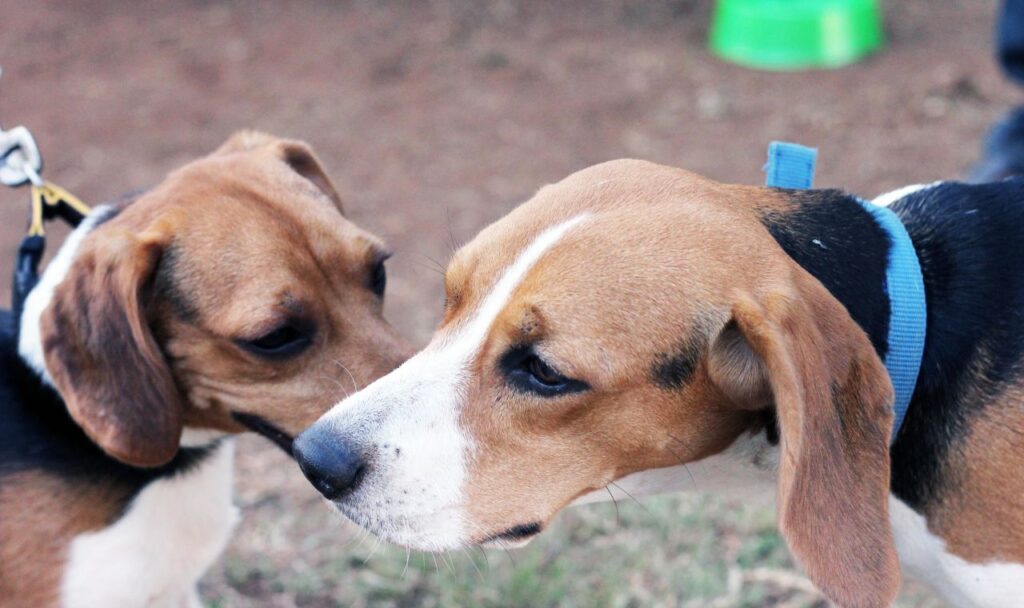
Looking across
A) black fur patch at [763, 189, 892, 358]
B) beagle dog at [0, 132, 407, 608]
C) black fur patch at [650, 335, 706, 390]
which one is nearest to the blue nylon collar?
black fur patch at [763, 189, 892, 358]

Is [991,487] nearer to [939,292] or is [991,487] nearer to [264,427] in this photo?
[939,292]

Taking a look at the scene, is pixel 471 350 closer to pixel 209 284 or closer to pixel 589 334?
pixel 589 334

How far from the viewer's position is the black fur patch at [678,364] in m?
2.96

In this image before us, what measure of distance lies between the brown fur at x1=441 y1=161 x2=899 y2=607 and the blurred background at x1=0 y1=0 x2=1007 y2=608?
6.65 ft

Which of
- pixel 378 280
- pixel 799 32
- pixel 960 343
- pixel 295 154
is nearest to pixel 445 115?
pixel 799 32

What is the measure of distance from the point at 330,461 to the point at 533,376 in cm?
56

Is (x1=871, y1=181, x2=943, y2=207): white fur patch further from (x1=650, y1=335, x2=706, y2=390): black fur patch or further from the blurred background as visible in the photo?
the blurred background

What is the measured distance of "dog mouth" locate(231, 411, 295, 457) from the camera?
389 centimetres

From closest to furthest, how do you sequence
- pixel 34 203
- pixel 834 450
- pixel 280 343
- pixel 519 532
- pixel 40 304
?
pixel 834 450 < pixel 519 532 < pixel 280 343 < pixel 40 304 < pixel 34 203

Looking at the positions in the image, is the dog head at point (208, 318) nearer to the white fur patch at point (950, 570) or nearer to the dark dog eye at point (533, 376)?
the dark dog eye at point (533, 376)

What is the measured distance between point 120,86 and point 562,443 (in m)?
8.05

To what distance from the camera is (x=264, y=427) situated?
154 inches

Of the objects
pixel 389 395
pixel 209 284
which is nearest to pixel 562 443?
pixel 389 395

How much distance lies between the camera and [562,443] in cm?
301
